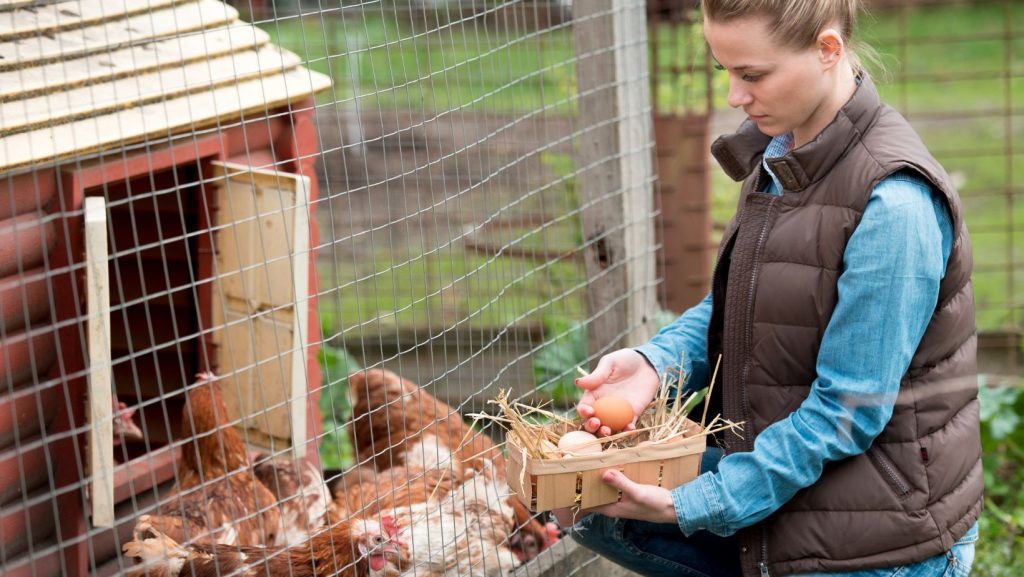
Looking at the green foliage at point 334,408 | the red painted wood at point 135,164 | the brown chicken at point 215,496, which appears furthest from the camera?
the green foliage at point 334,408

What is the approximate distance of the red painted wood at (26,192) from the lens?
283 cm

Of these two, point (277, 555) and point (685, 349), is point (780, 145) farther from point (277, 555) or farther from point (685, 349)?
point (277, 555)

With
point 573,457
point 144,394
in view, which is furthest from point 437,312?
point 573,457

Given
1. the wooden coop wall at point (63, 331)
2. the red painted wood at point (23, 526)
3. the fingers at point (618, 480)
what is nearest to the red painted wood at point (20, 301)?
the wooden coop wall at point (63, 331)

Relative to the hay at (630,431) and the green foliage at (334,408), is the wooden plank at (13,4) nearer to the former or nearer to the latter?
the hay at (630,431)

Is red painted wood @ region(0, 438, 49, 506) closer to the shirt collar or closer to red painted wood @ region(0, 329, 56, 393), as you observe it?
red painted wood @ region(0, 329, 56, 393)

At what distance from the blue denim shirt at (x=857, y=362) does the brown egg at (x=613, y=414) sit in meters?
0.21

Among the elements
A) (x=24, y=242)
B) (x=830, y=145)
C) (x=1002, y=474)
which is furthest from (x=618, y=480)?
(x=1002, y=474)

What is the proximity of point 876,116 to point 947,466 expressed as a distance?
738 millimetres

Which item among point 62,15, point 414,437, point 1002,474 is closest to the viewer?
point 62,15

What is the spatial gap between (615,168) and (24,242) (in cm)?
184

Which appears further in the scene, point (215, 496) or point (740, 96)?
point (215, 496)

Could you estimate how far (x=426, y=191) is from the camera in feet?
23.9

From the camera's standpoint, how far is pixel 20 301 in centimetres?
289
